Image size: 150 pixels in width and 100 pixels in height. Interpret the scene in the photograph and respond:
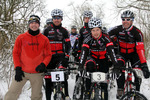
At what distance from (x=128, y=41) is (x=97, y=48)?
2.97ft

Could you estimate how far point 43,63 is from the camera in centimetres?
313

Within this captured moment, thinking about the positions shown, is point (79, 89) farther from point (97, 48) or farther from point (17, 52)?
point (17, 52)

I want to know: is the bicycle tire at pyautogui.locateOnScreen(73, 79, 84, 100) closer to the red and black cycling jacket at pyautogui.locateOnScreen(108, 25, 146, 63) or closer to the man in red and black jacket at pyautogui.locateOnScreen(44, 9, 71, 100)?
the man in red and black jacket at pyautogui.locateOnScreen(44, 9, 71, 100)

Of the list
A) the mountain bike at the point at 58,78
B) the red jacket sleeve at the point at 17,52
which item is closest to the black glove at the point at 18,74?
the red jacket sleeve at the point at 17,52

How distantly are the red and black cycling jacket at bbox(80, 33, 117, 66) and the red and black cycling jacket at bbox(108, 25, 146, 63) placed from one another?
508mm

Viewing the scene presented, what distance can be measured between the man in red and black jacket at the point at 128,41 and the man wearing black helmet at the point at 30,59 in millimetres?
1938

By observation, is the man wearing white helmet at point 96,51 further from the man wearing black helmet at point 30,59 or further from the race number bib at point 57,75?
the man wearing black helmet at point 30,59

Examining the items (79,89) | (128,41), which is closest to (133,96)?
(128,41)

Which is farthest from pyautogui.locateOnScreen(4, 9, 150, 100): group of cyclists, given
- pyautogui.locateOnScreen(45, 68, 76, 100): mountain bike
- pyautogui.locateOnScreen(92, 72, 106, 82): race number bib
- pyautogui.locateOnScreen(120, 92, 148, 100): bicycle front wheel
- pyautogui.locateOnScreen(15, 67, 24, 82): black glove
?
pyautogui.locateOnScreen(120, 92, 148, 100): bicycle front wheel

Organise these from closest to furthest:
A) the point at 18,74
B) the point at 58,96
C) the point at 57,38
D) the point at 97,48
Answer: the point at 18,74 → the point at 58,96 → the point at 97,48 → the point at 57,38

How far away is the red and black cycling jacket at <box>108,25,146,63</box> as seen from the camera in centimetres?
366

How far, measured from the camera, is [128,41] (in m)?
3.86

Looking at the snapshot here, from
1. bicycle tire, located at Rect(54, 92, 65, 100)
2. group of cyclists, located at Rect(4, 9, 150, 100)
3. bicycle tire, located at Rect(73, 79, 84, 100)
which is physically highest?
group of cyclists, located at Rect(4, 9, 150, 100)

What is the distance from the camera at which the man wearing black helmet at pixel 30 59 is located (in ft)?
9.83
